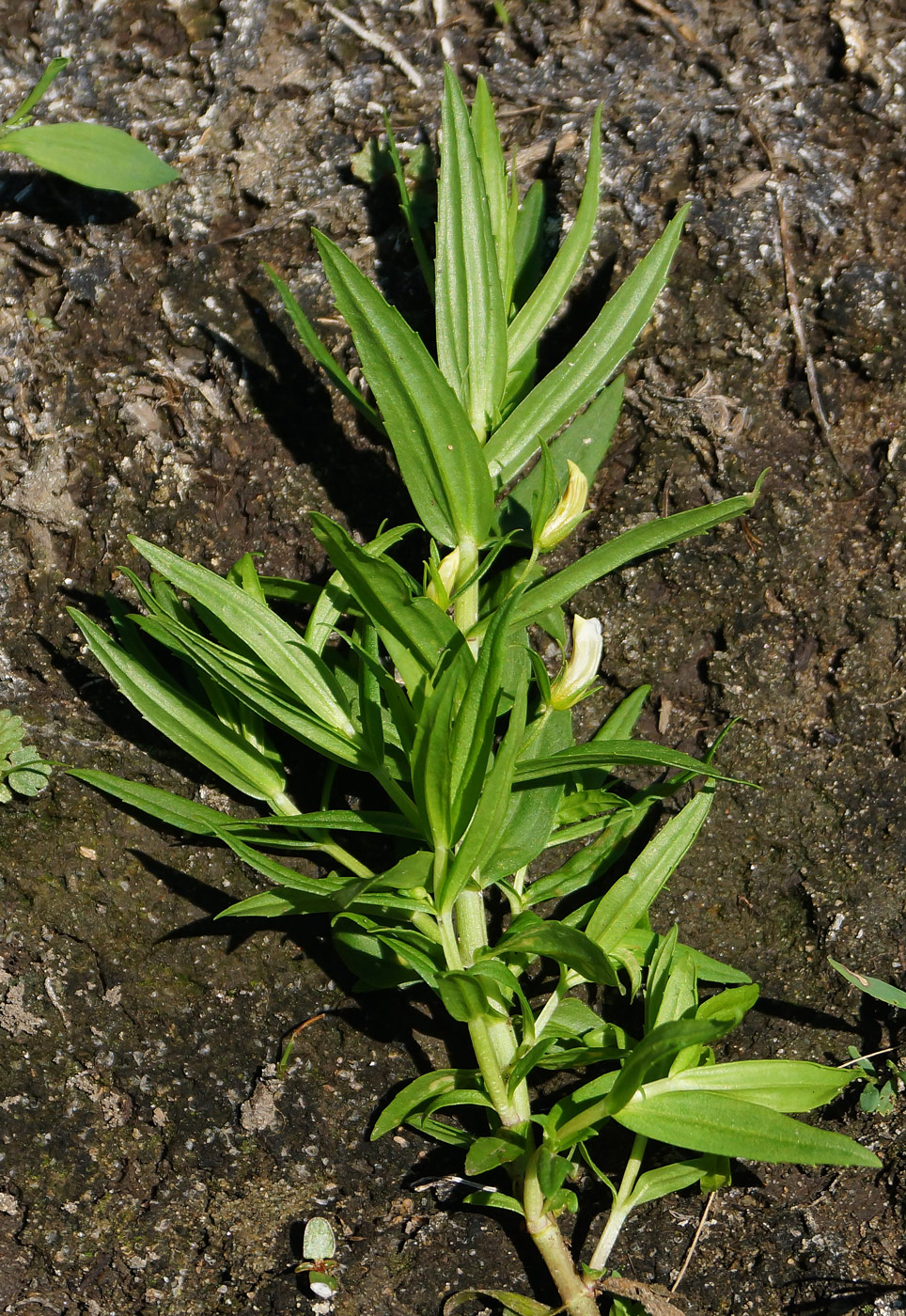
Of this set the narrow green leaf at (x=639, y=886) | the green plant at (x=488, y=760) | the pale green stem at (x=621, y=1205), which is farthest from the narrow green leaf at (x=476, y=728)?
the pale green stem at (x=621, y=1205)

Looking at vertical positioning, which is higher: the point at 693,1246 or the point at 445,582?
the point at 445,582

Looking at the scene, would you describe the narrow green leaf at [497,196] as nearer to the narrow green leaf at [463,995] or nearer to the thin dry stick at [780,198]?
the thin dry stick at [780,198]

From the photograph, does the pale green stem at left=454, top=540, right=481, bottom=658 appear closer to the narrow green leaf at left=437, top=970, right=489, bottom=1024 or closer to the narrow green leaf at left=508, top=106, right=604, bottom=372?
the narrow green leaf at left=508, top=106, right=604, bottom=372

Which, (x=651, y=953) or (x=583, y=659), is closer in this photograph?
(x=583, y=659)

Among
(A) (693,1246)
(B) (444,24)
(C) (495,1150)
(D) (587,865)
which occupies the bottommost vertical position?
(A) (693,1246)

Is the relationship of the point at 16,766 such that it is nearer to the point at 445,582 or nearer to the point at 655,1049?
the point at 445,582

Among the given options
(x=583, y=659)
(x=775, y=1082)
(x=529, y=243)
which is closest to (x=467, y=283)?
(x=529, y=243)

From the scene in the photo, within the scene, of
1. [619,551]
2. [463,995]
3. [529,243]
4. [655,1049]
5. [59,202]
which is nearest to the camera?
[655,1049]
